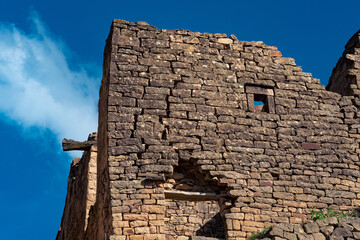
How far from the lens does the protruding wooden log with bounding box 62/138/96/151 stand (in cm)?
1569

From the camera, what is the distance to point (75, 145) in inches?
618

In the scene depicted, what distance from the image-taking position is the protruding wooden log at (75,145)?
51.5ft

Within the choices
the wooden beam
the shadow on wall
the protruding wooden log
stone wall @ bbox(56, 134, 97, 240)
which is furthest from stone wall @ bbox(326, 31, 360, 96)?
the protruding wooden log

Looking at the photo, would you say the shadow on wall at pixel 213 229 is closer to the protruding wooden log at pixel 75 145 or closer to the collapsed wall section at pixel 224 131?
the collapsed wall section at pixel 224 131

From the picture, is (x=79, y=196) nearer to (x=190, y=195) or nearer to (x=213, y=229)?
(x=213, y=229)

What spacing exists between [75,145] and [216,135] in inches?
219

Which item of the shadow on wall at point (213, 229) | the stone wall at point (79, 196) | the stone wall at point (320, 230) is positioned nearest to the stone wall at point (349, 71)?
the stone wall at point (320, 230)

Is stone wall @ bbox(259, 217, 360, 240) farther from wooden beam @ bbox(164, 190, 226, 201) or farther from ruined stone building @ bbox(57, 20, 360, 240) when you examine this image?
wooden beam @ bbox(164, 190, 226, 201)

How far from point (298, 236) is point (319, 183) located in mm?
1801

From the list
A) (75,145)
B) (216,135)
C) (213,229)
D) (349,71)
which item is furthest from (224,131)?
(75,145)

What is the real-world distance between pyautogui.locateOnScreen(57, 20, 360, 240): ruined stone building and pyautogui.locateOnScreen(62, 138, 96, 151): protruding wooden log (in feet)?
11.3

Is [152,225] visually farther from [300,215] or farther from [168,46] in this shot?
[168,46]

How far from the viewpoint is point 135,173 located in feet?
34.6

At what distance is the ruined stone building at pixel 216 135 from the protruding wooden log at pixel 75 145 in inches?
136
